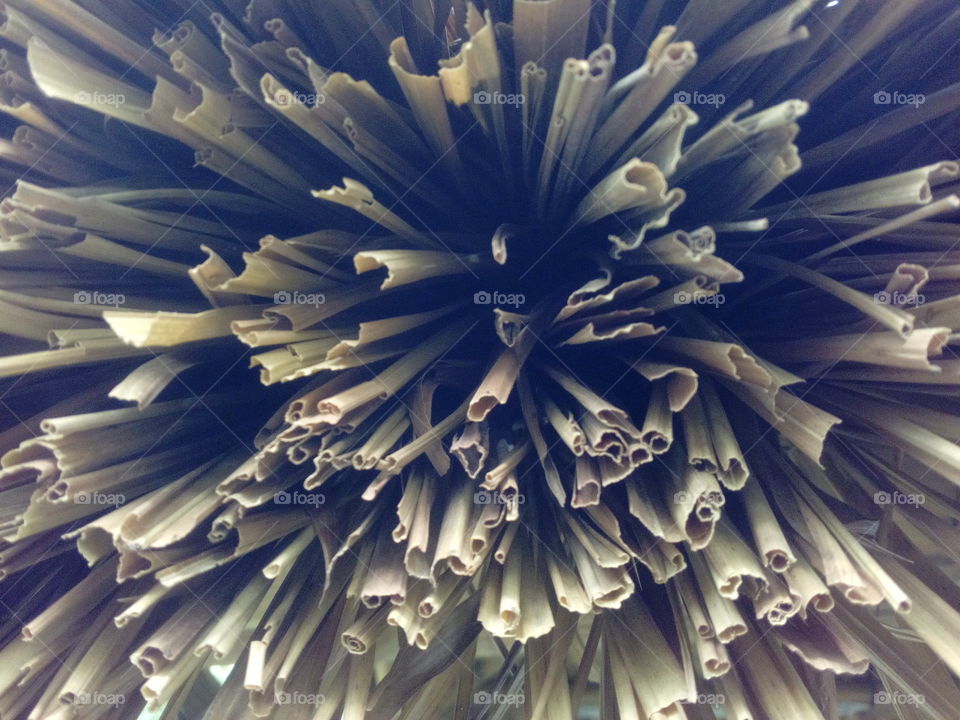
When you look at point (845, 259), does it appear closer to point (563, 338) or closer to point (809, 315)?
point (809, 315)

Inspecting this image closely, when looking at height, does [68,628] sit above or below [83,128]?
below

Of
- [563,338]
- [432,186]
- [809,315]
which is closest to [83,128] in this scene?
[432,186]

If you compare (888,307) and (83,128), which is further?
(83,128)

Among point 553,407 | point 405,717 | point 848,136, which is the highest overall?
point 848,136

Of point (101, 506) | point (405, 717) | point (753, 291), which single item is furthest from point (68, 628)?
point (753, 291)

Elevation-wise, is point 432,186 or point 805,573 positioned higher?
point 432,186

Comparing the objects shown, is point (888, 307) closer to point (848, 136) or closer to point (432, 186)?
point (848, 136)
